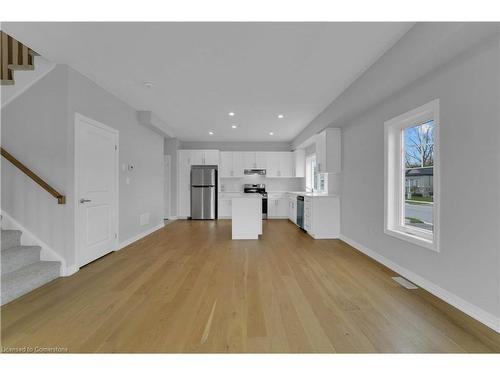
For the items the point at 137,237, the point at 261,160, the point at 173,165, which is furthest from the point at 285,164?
the point at 137,237

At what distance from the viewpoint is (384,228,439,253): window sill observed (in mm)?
2445

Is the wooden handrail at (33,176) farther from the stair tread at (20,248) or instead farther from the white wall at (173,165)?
the white wall at (173,165)

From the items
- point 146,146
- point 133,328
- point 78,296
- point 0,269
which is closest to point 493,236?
point 133,328

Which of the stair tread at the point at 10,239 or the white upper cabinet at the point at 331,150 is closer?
the stair tread at the point at 10,239

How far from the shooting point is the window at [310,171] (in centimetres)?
704

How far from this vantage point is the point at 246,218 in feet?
16.2

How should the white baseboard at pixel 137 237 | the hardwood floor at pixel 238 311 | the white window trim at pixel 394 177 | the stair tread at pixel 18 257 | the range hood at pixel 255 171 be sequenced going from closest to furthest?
1. the hardwood floor at pixel 238 311
2. the stair tread at pixel 18 257
3. the white window trim at pixel 394 177
4. the white baseboard at pixel 137 237
5. the range hood at pixel 255 171

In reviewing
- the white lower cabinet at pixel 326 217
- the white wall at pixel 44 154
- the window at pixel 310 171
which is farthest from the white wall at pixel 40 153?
the window at pixel 310 171

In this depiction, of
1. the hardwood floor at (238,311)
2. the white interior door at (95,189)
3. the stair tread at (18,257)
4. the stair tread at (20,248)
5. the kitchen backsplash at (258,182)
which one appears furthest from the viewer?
the kitchen backsplash at (258,182)

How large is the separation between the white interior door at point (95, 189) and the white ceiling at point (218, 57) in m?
0.82

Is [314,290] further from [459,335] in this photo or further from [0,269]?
[0,269]

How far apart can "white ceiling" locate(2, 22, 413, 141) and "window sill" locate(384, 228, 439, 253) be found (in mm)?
2187

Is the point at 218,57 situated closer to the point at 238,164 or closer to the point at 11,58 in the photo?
the point at 11,58

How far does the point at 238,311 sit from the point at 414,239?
2.18 metres
